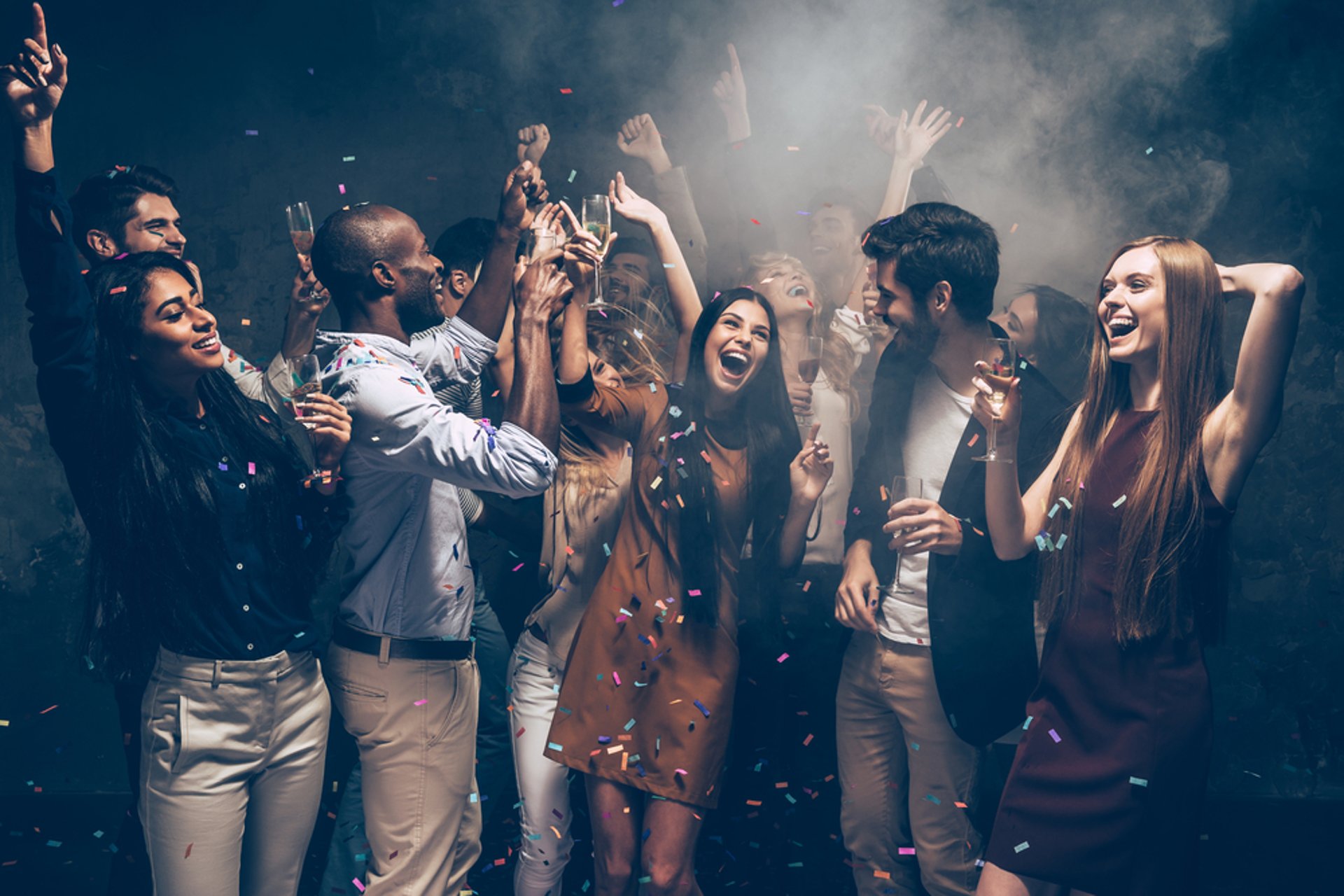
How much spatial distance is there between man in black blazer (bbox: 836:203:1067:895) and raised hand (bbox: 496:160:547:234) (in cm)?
103

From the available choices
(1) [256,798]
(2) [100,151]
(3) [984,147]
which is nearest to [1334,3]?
(3) [984,147]

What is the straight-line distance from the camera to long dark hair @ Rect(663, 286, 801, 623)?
110 inches

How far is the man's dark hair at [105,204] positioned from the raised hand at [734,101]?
2067mm

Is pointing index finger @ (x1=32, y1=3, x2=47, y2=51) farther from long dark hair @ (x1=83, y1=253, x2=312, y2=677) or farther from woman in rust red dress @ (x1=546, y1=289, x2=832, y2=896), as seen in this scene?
woman in rust red dress @ (x1=546, y1=289, x2=832, y2=896)

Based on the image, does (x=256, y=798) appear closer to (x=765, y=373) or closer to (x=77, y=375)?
(x=77, y=375)

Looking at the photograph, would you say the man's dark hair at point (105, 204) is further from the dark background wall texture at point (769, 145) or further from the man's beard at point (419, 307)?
the dark background wall texture at point (769, 145)

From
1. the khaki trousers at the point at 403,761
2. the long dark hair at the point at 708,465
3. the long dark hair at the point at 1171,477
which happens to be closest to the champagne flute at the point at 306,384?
the khaki trousers at the point at 403,761

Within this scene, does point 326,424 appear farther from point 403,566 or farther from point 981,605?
point 981,605

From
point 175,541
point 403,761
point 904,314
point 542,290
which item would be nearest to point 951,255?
point 904,314

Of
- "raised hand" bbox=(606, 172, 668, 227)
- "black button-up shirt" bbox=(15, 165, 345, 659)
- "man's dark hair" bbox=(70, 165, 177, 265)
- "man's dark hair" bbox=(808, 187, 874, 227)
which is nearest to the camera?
"black button-up shirt" bbox=(15, 165, 345, 659)

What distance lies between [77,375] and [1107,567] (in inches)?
91.7

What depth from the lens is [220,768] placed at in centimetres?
223

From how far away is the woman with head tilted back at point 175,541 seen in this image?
85.7 inches

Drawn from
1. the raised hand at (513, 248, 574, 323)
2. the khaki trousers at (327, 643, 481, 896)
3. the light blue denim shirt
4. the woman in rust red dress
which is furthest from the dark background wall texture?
the khaki trousers at (327, 643, 481, 896)
